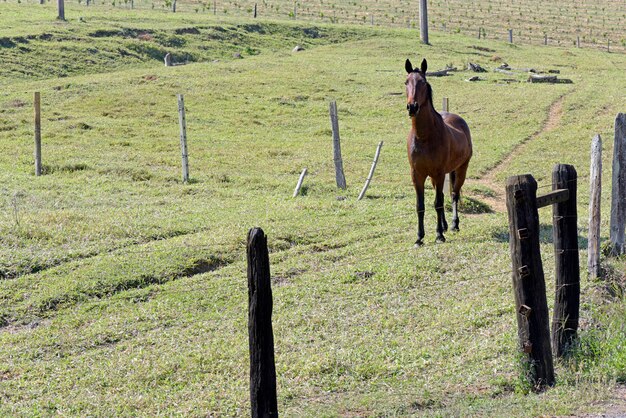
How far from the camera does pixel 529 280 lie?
323 inches

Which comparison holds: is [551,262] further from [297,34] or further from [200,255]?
[297,34]

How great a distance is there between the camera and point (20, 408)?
29.6 feet

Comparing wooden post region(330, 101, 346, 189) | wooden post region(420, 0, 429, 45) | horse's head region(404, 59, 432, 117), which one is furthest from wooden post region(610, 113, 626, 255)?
wooden post region(420, 0, 429, 45)

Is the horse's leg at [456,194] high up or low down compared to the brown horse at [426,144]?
down

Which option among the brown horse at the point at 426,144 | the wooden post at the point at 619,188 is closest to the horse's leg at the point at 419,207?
the brown horse at the point at 426,144

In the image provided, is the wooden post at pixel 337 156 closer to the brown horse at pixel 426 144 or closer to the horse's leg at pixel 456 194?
the horse's leg at pixel 456 194

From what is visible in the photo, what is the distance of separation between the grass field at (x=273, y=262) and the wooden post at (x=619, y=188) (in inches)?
18.2

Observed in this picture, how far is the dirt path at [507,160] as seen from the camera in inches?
812

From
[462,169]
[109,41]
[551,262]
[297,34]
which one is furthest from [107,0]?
[551,262]

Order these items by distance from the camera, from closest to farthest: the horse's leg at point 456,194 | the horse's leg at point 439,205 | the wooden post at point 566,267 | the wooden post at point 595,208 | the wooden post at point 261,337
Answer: the wooden post at point 261,337, the wooden post at point 566,267, the wooden post at point 595,208, the horse's leg at point 439,205, the horse's leg at point 456,194

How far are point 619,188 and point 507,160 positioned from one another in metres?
13.9

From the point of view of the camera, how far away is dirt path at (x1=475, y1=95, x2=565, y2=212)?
2062 cm

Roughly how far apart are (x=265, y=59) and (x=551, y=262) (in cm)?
3956

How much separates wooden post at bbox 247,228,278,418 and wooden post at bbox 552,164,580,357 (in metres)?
3.48
